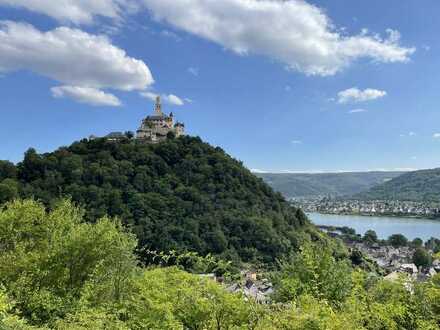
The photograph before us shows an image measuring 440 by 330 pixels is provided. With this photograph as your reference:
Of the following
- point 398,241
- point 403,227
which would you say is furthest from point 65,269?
point 403,227

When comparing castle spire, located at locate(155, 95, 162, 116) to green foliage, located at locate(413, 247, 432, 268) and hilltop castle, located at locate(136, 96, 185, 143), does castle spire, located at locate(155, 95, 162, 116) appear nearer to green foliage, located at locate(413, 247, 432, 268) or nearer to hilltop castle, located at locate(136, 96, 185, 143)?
hilltop castle, located at locate(136, 96, 185, 143)

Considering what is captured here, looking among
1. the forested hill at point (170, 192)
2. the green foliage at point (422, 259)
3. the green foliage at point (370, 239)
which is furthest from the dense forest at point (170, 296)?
the green foliage at point (370, 239)

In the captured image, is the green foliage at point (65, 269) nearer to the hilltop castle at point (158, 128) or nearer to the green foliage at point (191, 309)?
the green foliage at point (191, 309)

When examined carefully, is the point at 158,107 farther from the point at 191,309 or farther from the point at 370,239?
the point at 191,309

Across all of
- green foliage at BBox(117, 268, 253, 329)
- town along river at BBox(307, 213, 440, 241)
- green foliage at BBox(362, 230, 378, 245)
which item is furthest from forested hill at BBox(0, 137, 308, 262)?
town along river at BBox(307, 213, 440, 241)

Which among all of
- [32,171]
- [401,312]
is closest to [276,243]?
[32,171]

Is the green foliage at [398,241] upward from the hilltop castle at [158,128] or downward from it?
downward
